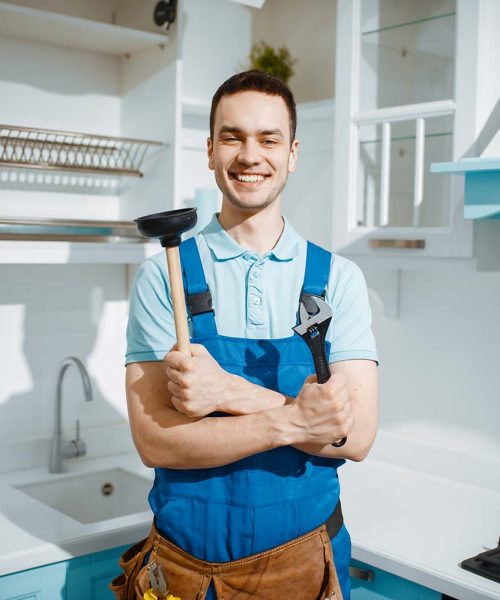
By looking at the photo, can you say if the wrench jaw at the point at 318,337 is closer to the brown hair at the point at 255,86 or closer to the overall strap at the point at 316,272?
the overall strap at the point at 316,272

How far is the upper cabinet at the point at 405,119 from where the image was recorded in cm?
194

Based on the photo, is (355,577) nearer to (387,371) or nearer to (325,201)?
(387,371)

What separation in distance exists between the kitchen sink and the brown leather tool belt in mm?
955

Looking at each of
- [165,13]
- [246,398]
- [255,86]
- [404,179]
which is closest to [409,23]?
[404,179]

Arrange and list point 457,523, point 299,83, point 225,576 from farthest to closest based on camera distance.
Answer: point 299,83 → point 457,523 → point 225,576

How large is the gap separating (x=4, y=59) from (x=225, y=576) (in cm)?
165

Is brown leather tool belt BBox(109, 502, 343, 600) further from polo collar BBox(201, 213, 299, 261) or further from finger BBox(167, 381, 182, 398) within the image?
polo collar BBox(201, 213, 299, 261)

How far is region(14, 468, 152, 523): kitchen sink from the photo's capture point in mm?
2377

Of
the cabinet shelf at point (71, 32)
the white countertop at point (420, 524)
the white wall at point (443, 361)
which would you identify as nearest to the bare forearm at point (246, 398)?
the white countertop at point (420, 524)

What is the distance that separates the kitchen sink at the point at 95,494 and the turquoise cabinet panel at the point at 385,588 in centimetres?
75

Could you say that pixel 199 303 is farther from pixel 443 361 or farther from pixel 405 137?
pixel 443 361

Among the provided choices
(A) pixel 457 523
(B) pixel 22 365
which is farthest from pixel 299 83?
(A) pixel 457 523

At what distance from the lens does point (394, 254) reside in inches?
83.3

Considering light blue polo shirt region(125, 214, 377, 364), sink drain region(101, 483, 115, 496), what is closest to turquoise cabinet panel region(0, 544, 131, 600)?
sink drain region(101, 483, 115, 496)
